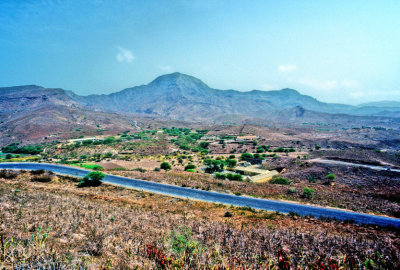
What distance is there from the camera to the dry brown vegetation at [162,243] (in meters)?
4.39

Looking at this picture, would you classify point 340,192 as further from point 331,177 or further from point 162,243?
point 162,243

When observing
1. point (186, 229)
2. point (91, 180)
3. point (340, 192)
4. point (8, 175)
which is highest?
point (186, 229)

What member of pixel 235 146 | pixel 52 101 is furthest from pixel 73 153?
pixel 52 101

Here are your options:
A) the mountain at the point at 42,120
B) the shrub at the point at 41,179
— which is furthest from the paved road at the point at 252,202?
the mountain at the point at 42,120

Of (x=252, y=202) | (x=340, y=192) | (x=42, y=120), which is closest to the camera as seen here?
(x=252, y=202)

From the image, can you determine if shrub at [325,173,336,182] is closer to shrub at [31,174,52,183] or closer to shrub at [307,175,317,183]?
shrub at [307,175,317,183]

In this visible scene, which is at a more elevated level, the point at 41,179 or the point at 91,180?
the point at 41,179

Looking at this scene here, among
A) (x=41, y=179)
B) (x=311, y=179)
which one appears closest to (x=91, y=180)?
(x=41, y=179)

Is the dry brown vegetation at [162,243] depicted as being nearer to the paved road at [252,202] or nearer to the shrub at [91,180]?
the paved road at [252,202]

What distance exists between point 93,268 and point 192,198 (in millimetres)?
14979

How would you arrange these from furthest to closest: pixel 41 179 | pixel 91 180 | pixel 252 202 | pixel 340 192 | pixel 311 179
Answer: pixel 311 179
pixel 91 180
pixel 41 179
pixel 340 192
pixel 252 202

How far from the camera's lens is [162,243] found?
19.7ft

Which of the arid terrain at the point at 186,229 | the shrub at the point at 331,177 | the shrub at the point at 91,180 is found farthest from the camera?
the shrub at the point at 331,177

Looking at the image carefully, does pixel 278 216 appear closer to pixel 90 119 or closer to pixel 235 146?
pixel 235 146
